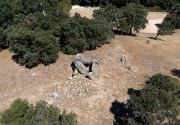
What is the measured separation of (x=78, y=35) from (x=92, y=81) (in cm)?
1286

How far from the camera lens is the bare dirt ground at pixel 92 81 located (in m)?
15.0

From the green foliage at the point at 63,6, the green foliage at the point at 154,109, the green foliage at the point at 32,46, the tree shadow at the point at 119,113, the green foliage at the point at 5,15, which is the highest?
the green foliage at the point at 63,6

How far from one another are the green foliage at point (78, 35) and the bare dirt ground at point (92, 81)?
82.3 inches

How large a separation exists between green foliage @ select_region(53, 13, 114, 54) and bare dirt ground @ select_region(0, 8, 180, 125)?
6.86 feet

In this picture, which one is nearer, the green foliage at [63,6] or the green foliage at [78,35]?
the green foliage at [78,35]

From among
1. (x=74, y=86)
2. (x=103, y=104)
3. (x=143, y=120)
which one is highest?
(x=143, y=120)

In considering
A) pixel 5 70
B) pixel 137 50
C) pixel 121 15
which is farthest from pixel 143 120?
pixel 121 15

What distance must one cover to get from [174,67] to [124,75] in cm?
1185

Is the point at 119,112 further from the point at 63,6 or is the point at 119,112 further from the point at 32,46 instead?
the point at 63,6

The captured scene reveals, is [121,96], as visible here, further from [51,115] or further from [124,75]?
[51,115]

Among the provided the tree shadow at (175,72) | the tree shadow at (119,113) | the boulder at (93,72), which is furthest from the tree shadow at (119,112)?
the tree shadow at (175,72)

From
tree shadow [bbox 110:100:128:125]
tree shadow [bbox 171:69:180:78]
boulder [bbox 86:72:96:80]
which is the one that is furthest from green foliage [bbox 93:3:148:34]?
tree shadow [bbox 110:100:128:125]

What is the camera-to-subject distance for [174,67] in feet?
77.1

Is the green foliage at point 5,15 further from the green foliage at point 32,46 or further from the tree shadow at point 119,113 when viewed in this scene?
the tree shadow at point 119,113
